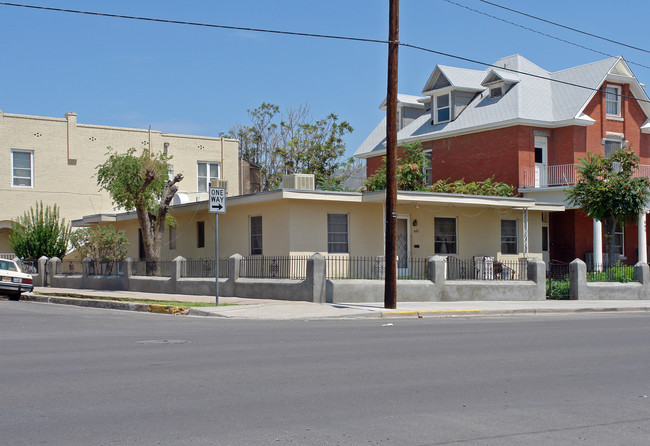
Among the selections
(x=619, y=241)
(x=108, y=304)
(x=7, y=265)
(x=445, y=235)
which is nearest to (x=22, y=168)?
(x=7, y=265)

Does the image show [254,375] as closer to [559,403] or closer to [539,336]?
[559,403]

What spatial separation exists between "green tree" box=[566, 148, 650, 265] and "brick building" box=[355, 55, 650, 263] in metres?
2.35

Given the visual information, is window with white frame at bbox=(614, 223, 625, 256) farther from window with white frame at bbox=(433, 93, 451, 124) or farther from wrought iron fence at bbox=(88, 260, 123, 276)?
wrought iron fence at bbox=(88, 260, 123, 276)

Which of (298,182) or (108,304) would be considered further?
(298,182)

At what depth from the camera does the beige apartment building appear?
3591cm

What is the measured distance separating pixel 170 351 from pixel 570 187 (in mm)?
23063

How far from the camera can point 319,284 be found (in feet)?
67.4

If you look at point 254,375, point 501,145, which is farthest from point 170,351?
point 501,145

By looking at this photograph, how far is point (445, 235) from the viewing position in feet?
91.1

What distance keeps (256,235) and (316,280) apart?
615cm

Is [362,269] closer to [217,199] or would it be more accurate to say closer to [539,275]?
[539,275]

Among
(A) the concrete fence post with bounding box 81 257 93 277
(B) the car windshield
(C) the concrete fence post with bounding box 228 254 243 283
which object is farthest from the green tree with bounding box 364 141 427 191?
(B) the car windshield

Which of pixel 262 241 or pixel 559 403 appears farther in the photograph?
pixel 262 241

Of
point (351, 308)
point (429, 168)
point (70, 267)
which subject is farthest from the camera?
point (429, 168)
